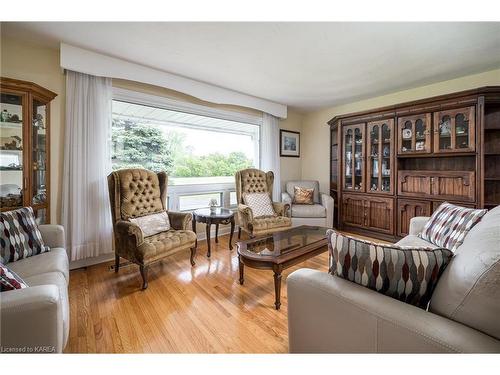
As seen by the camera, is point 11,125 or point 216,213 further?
point 216,213

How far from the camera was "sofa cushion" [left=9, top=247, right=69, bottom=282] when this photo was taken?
1.50 meters

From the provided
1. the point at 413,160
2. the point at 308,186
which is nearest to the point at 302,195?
the point at 308,186

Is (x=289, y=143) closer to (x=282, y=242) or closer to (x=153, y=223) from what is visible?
(x=282, y=242)

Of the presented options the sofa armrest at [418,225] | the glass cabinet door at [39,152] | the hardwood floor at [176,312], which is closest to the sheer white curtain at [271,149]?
the hardwood floor at [176,312]

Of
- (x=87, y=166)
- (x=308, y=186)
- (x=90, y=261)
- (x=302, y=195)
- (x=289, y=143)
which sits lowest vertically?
(x=90, y=261)

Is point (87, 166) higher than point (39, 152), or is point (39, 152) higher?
point (39, 152)

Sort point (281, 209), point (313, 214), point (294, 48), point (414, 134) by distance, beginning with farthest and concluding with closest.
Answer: point (313, 214)
point (281, 209)
point (414, 134)
point (294, 48)

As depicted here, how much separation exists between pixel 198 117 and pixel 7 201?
93.4 inches

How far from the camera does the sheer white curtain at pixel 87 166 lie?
2484 millimetres

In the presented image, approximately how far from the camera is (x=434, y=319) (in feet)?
2.54

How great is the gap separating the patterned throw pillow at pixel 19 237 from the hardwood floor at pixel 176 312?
0.54 meters

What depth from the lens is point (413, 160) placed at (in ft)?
12.1

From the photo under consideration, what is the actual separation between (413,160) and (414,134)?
489 mm

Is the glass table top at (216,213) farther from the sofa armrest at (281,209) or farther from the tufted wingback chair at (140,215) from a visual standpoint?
the sofa armrest at (281,209)
